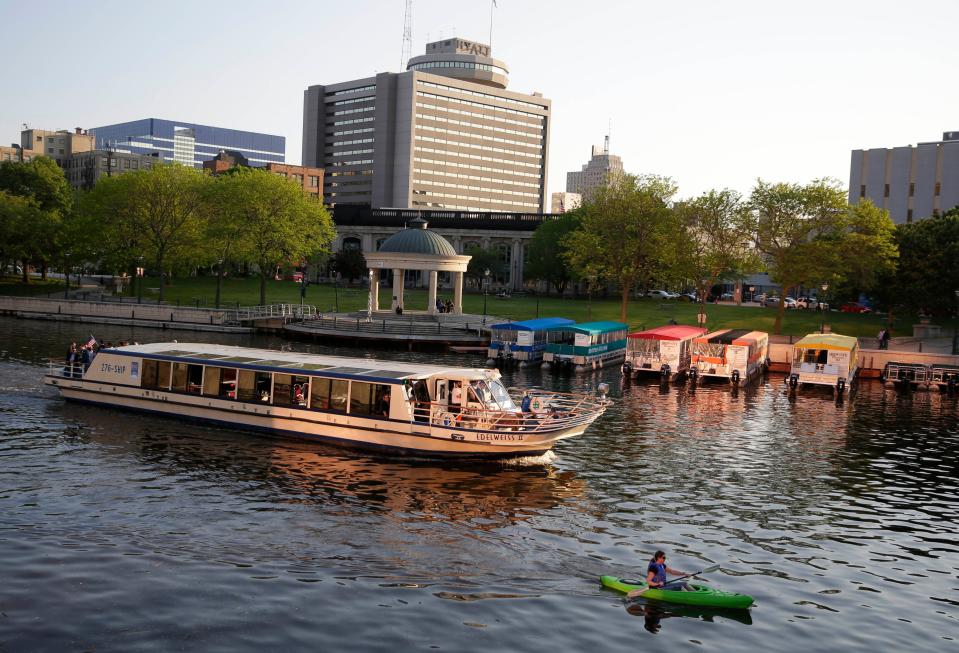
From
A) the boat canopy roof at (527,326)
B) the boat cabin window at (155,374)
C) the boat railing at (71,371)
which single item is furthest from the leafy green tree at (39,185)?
the boat cabin window at (155,374)

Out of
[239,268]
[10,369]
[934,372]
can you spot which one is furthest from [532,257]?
[10,369]

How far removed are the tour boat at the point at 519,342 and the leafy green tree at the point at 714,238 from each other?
27748 mm

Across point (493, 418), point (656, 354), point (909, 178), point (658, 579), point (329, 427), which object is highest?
point (909, 178)

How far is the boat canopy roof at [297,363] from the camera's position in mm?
35281

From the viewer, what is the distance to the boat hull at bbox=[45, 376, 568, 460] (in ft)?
108

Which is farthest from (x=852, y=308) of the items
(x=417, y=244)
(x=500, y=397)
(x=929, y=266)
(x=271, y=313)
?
(x=500, y=397)

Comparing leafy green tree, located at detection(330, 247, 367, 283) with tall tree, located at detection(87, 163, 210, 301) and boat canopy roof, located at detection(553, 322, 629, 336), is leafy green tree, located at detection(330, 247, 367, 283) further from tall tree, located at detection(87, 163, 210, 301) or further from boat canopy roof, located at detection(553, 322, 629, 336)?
boat canopy roof, located at detection(553, 322, 629, 336)

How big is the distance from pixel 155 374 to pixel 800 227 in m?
70.1

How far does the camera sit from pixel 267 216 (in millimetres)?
100812

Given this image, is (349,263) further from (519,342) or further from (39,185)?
(519,342)

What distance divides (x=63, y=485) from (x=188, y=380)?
1159 centimetres

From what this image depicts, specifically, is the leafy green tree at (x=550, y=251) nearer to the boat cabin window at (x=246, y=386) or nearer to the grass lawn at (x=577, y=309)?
the grass lawn at (x=577, y=309)

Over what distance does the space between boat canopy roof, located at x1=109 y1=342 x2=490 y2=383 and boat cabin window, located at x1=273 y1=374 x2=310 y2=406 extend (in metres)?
0.37

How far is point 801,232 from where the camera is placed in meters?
88.0
